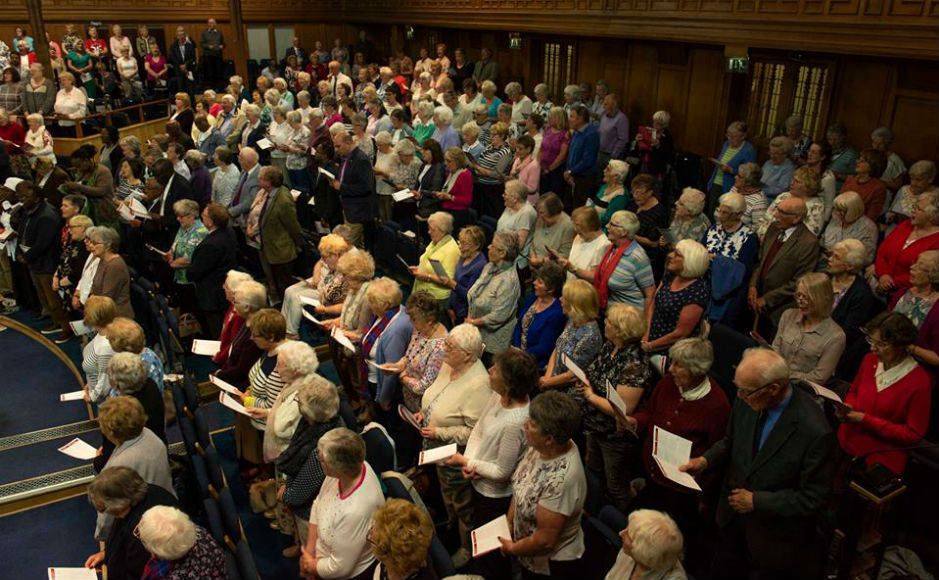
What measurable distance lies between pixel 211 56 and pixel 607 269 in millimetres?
14322

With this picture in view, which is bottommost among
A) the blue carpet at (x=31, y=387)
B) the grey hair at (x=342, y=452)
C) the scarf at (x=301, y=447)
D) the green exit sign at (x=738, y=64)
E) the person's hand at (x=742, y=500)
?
the blue carpet at (x=31, y=387)

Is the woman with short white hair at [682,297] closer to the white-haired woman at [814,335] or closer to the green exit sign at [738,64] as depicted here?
the white-haired woman at [814,335]

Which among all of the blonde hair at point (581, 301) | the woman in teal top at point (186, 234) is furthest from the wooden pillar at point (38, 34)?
the blonde hair at point (581, 301)

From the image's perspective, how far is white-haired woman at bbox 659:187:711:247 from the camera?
17.2 feet

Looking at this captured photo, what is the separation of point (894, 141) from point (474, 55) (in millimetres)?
9540

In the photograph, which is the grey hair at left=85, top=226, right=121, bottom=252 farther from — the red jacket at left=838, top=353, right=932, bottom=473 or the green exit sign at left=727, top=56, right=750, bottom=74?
the green exit sign at left=727, top=56, right=750, bottom=74

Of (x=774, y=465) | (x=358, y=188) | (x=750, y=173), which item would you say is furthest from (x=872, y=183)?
(x=358, y=188)

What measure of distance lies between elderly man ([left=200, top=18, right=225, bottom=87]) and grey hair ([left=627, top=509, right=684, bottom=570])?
53.4 feet

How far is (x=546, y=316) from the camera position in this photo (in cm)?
423

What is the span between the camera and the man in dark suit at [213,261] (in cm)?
585

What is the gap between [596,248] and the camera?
16.4ft

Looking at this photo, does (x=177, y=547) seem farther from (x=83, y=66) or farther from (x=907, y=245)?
(x=83, y=66)

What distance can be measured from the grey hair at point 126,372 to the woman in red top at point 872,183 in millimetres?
5438

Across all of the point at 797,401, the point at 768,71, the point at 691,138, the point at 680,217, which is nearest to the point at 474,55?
the point at 691,138
